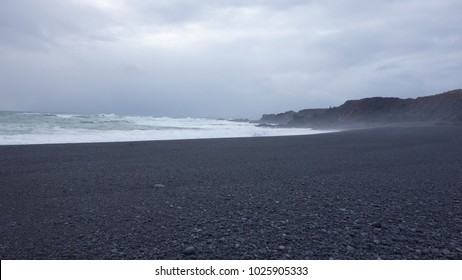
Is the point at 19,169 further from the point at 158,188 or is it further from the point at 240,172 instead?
the point at 240,172

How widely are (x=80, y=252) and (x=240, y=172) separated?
448 centimetres

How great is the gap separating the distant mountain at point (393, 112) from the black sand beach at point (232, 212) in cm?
3484

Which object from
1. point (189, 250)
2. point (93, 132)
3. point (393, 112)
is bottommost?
point (189, 250)

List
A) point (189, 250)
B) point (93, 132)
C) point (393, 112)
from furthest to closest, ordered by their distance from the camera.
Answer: point (393, 112) < point (93, 132) < point (189, 250)

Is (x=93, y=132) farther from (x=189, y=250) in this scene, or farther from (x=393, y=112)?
(x=393, y=112)

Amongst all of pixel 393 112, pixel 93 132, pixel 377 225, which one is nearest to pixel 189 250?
pixel 377 225

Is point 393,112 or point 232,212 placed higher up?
→ point 393,112

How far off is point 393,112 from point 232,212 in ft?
161

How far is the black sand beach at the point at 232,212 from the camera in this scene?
288 cm

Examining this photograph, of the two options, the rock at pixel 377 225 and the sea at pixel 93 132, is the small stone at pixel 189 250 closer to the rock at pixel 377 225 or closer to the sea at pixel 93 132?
the rock at pixel 377 225

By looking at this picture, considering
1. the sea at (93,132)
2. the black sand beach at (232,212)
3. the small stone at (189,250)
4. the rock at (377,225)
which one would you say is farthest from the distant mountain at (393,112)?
the small stone at (189,250)

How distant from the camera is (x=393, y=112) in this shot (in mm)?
45031

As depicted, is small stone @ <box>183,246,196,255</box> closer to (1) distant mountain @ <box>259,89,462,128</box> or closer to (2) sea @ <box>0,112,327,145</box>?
(2) sea @ <box>0,112,327,145</box>

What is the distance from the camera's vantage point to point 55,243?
3.05 meters
